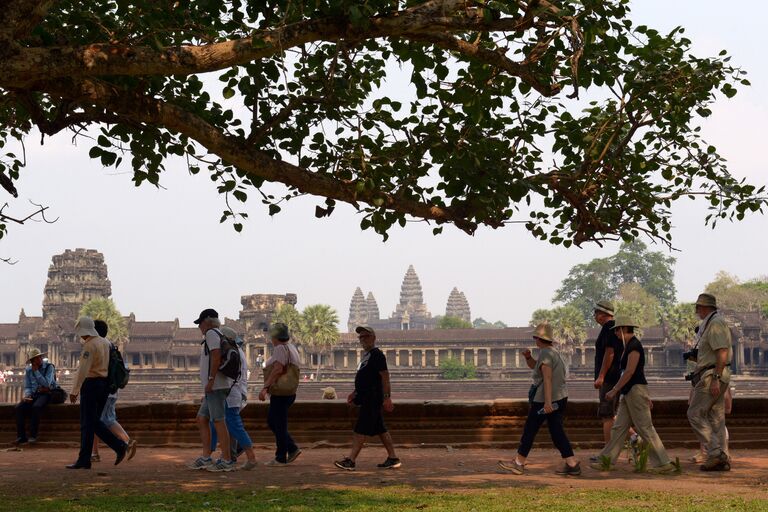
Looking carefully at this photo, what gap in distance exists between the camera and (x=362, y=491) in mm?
8031

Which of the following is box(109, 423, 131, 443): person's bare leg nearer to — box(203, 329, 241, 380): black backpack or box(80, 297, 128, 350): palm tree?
box(203, 329, 241, 380): black backpack

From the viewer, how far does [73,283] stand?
10306 centimetres

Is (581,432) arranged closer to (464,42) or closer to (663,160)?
(663,160)

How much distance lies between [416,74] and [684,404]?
4994 millimetres

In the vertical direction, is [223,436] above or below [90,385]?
below

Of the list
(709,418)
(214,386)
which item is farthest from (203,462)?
(709,418)

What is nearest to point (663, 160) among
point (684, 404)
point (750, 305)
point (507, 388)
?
point (684, 404)

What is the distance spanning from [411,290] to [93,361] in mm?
185636

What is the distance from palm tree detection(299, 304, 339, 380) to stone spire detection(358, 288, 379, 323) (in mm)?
103756

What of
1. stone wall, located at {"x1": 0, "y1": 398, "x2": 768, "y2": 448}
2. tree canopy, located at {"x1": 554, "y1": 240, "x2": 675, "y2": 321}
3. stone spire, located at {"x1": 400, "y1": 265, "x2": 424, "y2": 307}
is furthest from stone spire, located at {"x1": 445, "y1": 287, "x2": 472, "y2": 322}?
stone wall, located at {"x1": 0, "y1": 398, "x2": 768, "y2": 448}

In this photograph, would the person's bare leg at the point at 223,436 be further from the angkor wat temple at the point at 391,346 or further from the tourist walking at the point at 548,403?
the angkor wat temple at the point at 391,346

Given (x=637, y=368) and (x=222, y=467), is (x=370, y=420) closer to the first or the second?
(x=222, y=467)

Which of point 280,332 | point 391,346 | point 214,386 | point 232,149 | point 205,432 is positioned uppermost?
point 391,346

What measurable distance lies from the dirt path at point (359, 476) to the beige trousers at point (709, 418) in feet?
0.78
